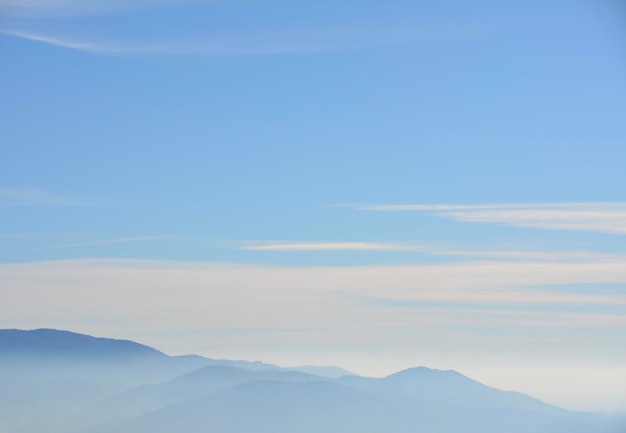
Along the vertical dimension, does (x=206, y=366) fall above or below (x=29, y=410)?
above

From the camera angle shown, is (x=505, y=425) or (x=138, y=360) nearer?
(x=505, y=425)

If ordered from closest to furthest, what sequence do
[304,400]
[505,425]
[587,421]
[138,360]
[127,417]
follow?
[587,421] < [505,425] < [304,400] < [127,417] < [138,360]

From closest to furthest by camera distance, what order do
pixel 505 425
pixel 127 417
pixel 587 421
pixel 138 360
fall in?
pixel 587 421 < pixel 505 425 < pixel 127 417 < pixel 138 360

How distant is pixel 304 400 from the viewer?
83375 mm

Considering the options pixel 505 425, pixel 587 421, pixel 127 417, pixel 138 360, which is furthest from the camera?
pixel 138 360

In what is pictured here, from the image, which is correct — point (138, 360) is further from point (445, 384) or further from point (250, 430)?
point (445, 384)

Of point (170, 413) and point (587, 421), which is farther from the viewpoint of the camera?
point (170, 413)

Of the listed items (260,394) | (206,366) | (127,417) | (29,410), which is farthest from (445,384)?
(29,410)

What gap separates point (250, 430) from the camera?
277 feet

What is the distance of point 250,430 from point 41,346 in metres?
26.6

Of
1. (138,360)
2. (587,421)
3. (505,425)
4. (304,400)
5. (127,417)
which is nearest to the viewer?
(587,421)

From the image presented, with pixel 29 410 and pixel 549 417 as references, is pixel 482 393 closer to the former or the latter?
pixel 549 417

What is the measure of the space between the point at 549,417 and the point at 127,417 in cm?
4320

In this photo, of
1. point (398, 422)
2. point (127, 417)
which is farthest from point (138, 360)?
point (398, 422)
